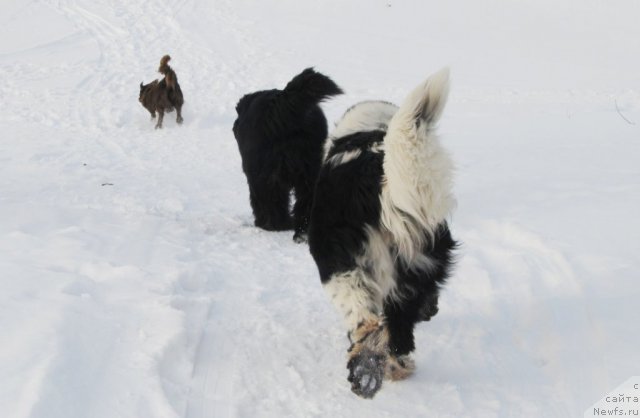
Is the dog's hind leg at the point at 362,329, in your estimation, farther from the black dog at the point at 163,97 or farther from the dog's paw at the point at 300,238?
the black dog at the point at 163,97

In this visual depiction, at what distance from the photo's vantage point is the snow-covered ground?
296 centimetres

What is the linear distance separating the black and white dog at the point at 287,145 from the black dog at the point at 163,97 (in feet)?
17.4

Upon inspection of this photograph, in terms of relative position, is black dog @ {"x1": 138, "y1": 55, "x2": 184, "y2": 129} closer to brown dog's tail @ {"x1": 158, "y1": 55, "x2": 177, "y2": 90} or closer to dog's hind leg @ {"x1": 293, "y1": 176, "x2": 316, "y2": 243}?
brown dog's tail @ {"x1": 158, "y1": 55, "x2": 177, "y2": 90}

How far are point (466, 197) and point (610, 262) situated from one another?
191 cm

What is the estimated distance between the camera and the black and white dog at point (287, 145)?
5.14 meters

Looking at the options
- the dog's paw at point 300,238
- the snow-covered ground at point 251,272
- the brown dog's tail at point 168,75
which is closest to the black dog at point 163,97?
the brown dog's tail at point 168,75

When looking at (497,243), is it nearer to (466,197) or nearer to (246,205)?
(466,197)

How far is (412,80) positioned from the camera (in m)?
13.2

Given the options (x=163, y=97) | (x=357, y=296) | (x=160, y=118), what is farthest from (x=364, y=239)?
(x=163, y=97)

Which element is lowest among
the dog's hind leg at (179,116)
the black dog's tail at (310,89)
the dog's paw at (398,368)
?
the dog's hind leg at (179,116)

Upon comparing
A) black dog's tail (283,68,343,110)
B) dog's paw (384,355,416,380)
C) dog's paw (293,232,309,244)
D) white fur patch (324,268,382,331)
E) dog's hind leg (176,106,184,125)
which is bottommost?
dog's hind leg (176,106,184,125)

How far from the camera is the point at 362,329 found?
2941 millimetres

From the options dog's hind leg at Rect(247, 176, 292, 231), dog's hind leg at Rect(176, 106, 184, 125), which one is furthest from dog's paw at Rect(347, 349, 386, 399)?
dog's hind leg at Rect(176, 106, 184, 125)

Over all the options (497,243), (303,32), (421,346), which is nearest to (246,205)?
(497,243)
